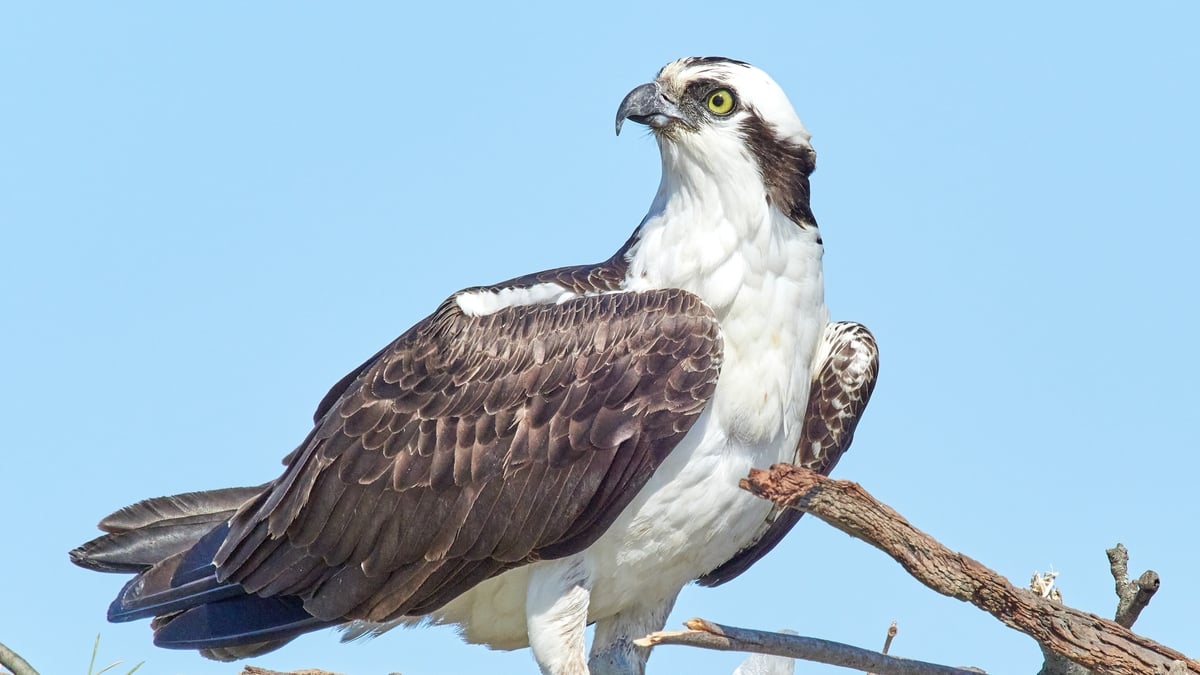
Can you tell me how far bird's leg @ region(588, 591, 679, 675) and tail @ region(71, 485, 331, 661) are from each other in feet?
4.44

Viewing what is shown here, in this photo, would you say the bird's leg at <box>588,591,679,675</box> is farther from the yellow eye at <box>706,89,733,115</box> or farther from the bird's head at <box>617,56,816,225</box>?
the yellow eye at <box>706,89,733,115</box>

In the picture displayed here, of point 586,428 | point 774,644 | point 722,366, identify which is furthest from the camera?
point 722,366

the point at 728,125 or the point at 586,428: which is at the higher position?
the point at 728,125

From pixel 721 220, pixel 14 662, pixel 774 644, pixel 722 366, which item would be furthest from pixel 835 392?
pixel 14 662

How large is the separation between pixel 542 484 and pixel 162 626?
2287 mm

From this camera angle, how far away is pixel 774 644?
5.89m

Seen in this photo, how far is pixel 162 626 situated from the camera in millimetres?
7750

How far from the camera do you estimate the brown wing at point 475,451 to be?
22.0ft

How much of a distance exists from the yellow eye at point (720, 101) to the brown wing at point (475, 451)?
903 millimetres

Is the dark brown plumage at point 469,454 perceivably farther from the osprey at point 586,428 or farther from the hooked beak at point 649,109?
the hooked beak at point 649,109

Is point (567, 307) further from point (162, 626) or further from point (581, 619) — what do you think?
point (162, 626)

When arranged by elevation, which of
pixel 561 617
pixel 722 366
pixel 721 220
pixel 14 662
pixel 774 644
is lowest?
pixel 14 662

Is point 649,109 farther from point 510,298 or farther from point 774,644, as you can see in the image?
point 774,644

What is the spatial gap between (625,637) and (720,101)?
2.65 metres
